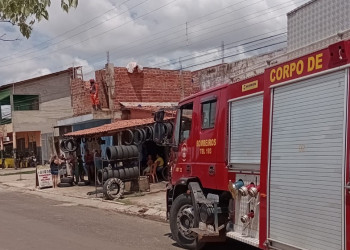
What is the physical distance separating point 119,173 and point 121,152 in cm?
80

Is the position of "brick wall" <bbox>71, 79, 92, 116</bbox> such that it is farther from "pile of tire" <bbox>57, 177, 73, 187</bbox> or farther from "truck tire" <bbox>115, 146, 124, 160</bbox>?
"truck tire" <bbox>115, 146, 124, 160</bbox>

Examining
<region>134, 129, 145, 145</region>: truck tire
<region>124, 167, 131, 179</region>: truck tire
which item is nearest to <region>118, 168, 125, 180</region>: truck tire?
<region>124, 167, 131, 179</region>: truck tire

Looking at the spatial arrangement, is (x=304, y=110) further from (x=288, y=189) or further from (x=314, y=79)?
(x=288, y=189)

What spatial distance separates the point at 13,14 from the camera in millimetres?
3555

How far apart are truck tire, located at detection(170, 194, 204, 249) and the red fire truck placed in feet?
0.06

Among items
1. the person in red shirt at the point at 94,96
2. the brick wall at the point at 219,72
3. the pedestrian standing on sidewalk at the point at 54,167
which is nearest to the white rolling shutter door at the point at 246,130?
the brick wall at the point at 219,72

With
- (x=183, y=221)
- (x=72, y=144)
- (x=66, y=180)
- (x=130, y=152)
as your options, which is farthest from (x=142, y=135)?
(x=183, y=221)

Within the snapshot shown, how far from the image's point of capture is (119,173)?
1634cm

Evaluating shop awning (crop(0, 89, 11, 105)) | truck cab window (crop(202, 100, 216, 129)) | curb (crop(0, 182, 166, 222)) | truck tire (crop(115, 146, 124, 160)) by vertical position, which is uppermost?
shop awning (crop(0, 89, 11, 105))

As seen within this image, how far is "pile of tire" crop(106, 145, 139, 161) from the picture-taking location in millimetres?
16359

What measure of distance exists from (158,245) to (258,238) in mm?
2908

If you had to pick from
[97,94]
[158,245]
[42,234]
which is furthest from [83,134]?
[158,245]

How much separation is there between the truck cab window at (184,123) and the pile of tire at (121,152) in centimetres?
840

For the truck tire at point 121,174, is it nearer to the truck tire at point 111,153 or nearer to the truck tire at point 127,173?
the truck tire at point 127,173
